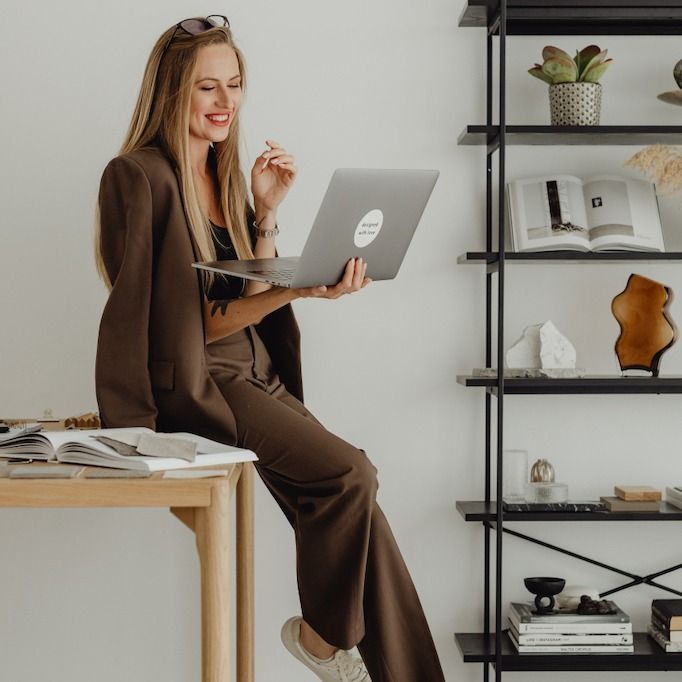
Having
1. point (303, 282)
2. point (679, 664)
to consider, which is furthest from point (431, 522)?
point (303, 282)

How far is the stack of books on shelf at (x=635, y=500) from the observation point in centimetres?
233

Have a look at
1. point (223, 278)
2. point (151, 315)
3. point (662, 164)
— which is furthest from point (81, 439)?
point (662, 164)

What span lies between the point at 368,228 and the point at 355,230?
4cm

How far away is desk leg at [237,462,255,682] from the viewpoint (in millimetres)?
2129

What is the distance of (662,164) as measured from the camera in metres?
2.31

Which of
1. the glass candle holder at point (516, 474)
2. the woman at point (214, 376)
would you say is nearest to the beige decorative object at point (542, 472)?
the glass candle holder at point (516, 474)

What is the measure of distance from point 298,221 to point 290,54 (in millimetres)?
423

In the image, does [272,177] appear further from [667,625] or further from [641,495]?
[667,625]

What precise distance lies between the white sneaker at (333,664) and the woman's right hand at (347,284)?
68 cm

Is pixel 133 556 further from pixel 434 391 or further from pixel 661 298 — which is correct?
pixel 661 298

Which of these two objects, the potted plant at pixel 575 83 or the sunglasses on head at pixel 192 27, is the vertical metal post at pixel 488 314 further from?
the sunglasses on head at pixel 192 27

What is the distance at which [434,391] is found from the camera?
2.51 meters

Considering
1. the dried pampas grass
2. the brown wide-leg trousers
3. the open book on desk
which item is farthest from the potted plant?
the open book on desk

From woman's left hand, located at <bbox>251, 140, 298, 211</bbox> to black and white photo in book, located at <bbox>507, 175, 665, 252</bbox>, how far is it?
24.8 inches
